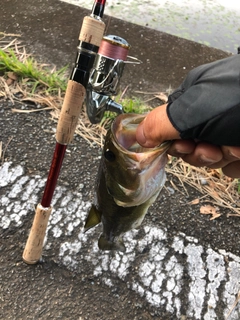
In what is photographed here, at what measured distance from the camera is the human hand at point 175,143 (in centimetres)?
132

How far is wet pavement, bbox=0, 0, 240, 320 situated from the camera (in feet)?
6.45

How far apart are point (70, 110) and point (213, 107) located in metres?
0.68

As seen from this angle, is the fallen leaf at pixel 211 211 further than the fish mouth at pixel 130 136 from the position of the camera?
Yes

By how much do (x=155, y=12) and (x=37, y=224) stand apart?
14.1 feet

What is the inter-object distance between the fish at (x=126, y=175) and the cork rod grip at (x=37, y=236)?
28 cm

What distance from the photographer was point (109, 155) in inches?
56.5

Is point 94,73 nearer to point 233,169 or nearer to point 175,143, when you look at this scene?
point 175,143

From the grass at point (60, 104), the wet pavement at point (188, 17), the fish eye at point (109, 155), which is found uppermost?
the fish eye at point (109, 155)

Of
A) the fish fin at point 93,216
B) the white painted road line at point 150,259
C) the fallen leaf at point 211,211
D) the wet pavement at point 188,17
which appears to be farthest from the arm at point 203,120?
the wet pavement at point 188,17

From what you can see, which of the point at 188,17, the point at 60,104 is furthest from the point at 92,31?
the point at 188,17

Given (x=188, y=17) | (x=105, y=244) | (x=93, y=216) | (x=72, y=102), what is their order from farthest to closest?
(x=188, y=17), (x=105, y=244), (x=93, y=216), (x=72, y=102)

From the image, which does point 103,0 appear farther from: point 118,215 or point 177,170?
point 177,170

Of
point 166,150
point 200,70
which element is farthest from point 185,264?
point 200,70

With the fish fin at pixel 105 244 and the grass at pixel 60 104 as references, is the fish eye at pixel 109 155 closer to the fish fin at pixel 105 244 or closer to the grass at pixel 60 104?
the fish fin at pixel 105 244
